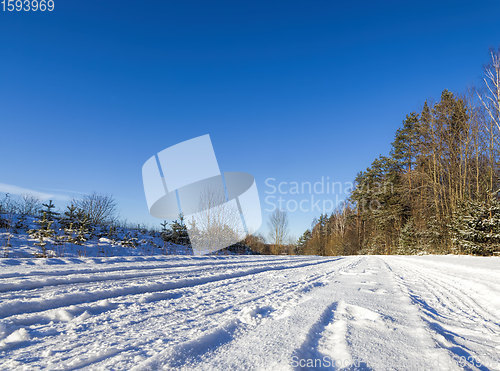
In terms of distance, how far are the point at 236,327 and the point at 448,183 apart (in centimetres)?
2247

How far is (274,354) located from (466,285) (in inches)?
160

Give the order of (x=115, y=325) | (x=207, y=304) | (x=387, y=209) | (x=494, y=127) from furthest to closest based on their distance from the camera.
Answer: (x=387, y=209) < (x=494, y=127) < (x=207, y=304) < (x=115, y=325)

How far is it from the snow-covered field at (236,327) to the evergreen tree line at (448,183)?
46.4 feet

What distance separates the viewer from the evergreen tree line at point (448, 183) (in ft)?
43.1

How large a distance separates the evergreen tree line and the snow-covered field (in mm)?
14141

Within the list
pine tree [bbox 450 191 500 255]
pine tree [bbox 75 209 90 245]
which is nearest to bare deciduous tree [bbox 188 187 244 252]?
pine tree [bbox 75 209 90 245]

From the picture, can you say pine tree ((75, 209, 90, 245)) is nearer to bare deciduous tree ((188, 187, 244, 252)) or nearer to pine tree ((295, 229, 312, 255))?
bare deciduous tree ((188, 187, 244, 252))

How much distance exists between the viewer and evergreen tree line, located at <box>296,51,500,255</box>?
43.1 feet

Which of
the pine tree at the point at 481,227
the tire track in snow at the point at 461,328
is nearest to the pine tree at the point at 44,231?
the tire track in snow at the point at 461,328

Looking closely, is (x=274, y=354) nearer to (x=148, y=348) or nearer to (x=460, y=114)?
(x=148, y=348)

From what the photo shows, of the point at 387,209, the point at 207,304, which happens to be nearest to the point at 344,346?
the point at 207,304

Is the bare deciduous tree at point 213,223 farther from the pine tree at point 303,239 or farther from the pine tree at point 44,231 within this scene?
the pine tree at point 303,239

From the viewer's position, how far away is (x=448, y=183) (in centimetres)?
1814

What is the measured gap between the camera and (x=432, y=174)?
758 inches
